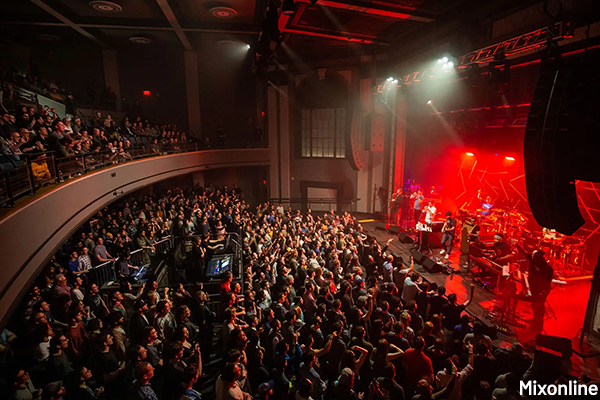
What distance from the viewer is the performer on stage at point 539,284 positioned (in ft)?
20.5

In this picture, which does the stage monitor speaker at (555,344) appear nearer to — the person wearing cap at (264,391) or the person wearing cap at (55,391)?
the person wearing cap at (264,391)

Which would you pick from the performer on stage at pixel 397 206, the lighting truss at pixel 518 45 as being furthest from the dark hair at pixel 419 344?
the performer on stage at pixel 397 206

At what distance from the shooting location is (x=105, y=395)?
13.0 feet

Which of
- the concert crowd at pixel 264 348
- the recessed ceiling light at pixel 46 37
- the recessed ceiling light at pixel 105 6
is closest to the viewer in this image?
the concert crowd at pixel 264 348

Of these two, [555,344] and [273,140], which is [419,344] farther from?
[273,140]

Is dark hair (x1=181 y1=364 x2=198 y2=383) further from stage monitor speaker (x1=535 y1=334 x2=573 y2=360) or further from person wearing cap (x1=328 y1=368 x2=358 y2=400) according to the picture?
stage monitor speaker (x1=535 y1=334 x2=573 y2=360)

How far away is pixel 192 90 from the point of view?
17.2m

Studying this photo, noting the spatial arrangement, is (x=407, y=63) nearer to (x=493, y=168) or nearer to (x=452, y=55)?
(x=452, y=55)

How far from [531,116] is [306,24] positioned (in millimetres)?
9033

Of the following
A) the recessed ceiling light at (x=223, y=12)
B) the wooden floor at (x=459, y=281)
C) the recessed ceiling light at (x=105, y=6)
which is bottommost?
the wooden floor at (x=459, y=281)

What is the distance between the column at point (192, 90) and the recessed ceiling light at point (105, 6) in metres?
4.55

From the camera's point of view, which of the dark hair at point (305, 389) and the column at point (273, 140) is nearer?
the dark hair at point (305, 389)

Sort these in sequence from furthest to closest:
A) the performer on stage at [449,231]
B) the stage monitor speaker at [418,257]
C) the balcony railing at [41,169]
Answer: the performer on stage at [449,231] < the stage monitor speaker at [418,257] < the balcony railing at [41,169]

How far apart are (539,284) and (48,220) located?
9493 mm
